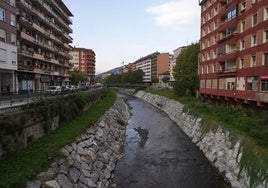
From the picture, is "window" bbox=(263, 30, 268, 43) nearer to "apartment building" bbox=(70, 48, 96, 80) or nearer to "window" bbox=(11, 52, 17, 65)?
"window" bbox=(11, 52, 17, 65)

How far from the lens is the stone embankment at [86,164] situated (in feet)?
46.5

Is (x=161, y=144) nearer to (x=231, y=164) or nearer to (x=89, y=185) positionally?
(x=231, y=164)

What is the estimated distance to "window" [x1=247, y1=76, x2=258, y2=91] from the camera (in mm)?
29209

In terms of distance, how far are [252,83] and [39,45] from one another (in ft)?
136

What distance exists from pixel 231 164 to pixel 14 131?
1518 centimetres

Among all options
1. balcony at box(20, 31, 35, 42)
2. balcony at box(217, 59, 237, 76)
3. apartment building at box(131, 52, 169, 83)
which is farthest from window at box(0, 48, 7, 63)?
apartment building at box(131, 52, 169, 83)

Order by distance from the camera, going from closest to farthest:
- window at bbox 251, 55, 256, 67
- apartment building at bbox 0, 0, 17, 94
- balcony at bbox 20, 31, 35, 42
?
window at bbox 251, 55, 256, 67 < apartment building at bbox 0, 0, 17, 94 < balcony at bbox 20, 31, 35, 42

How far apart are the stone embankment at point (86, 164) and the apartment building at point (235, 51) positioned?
16.6 m

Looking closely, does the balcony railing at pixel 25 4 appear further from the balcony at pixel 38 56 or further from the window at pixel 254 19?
the window at pixel 254 19

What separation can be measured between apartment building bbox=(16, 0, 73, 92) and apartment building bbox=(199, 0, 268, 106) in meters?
31.3

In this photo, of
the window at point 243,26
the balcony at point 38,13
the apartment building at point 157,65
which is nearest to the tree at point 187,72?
the window at point 243,26

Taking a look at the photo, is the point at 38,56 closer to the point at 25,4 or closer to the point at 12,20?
the point at 25,4

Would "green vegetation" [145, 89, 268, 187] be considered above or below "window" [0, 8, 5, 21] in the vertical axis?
below

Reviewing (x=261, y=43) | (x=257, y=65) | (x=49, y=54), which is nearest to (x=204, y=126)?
(x=257, y=65)
